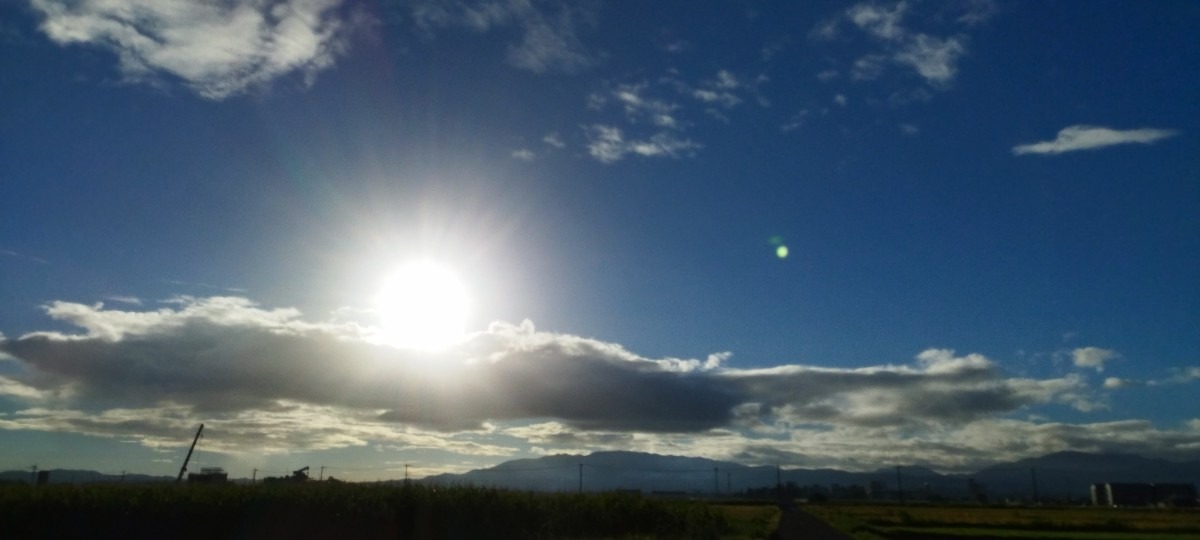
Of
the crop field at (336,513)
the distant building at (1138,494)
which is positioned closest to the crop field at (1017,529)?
the crop field at (336,513)

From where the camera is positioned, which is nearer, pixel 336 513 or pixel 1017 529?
pixel 336 513

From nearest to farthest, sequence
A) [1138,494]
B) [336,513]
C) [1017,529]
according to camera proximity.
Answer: [336,513] → [1017,529] → [1138,494]

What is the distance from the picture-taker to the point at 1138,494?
133 meters

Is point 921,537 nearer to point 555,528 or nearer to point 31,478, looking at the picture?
point 555,528

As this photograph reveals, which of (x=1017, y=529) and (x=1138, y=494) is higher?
(x=1138, y=494)

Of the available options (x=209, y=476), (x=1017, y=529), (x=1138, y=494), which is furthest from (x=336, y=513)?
(x=1138, y=494)

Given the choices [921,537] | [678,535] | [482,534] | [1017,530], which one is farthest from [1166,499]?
[482,534]

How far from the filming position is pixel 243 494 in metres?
33.6

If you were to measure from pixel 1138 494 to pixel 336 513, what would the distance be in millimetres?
138470

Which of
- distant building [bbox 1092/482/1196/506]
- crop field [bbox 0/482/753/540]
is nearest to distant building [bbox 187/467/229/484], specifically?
crop field [bbox 0/482/753/540]

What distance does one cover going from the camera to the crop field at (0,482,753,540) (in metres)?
29.7

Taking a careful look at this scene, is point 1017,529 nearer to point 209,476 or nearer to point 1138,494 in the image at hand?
point 209,476

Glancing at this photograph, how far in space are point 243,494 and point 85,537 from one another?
547 cm

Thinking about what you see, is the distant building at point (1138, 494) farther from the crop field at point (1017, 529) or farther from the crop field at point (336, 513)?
the crop field at point (336, 513)
